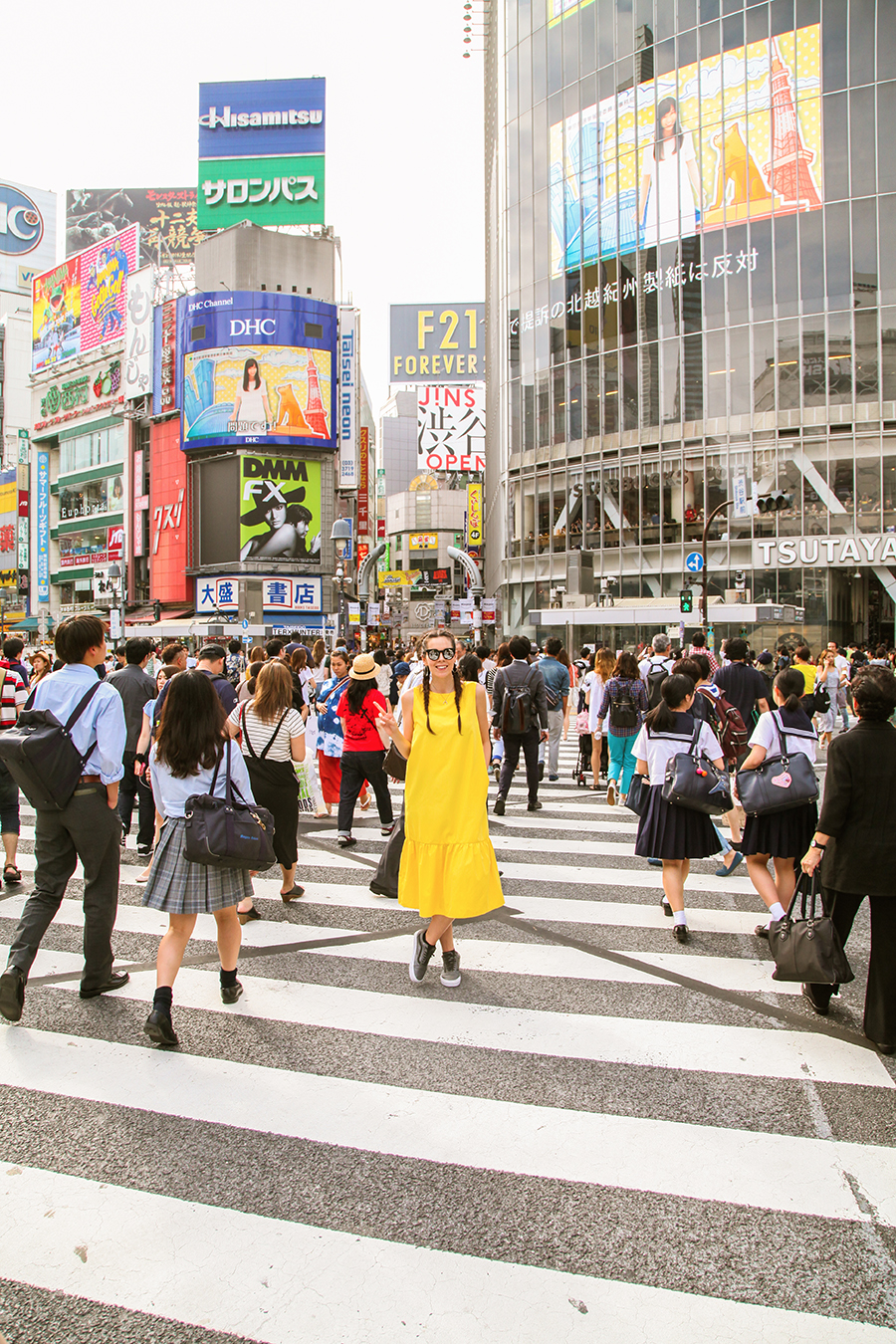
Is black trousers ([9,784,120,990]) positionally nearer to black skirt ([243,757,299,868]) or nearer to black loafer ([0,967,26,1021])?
black loafer ([0,967,26,1021])

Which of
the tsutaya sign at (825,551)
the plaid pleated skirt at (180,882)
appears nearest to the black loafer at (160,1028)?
the plaid pleated skirt at (180,882)

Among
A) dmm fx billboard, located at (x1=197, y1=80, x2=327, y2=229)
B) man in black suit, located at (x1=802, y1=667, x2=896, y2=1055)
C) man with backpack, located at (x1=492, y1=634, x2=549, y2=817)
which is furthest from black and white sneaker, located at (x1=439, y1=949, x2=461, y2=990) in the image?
dmm fx billboard, located at (x1=197, y1=80, x2=327, y2=229)

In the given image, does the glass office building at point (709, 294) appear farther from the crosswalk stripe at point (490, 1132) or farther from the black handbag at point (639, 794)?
the crosswalk stripe at point (490, 1132)

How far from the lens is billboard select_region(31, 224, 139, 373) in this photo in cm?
6031

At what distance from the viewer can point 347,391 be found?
178 ft

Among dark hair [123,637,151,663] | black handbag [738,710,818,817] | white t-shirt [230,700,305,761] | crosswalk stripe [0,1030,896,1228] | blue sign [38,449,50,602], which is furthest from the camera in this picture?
blue sign [38,449,50,602]

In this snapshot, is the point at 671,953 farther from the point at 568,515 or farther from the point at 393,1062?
the point at 568,515

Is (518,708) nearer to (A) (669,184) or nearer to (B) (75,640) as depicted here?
(B) (75,640)

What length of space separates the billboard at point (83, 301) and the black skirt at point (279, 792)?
205 feet

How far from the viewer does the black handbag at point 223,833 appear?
4.43m

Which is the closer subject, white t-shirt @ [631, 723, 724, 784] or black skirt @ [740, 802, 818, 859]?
black skirt @ [740, 802, 818, 859]

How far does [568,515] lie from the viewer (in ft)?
146

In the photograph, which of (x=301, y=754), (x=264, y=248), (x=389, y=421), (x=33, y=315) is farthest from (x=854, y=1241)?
(x=389, y=421)

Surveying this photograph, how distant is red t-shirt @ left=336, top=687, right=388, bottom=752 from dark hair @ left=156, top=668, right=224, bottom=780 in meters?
3.85
